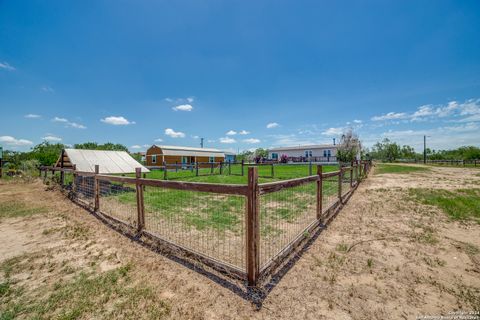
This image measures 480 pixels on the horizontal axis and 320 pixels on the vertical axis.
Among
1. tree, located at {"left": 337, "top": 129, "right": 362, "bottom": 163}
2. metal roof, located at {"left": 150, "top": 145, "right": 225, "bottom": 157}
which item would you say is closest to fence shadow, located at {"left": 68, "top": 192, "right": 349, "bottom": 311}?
tree, located at {"left": 337, "top": 129, "right": 362, "bottom": 163}

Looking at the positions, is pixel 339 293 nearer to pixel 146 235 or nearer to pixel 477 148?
pixel 146 235

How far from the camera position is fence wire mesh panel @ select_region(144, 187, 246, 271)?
3364mm

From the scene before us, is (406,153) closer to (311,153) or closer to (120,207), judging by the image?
(311,153)

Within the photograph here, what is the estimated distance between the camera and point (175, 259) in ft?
10.5

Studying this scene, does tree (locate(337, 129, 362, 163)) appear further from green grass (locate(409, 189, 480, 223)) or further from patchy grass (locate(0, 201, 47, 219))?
patchy grass (locate(0, 201, 47, 219))

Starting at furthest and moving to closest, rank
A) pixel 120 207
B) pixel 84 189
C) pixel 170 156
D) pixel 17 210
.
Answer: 1. pixel 170 156
2. pixel 84 189
3. pixel 120 207
4. pixel 17 210

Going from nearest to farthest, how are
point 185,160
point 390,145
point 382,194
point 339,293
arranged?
point 339,293, point 382,194, point 185,160, point 390,145

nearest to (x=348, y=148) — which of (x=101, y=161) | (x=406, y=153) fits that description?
(x=101, y=161)

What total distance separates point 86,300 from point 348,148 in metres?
19.6

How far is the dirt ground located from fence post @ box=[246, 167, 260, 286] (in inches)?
11.4

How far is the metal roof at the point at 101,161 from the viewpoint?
8.89m

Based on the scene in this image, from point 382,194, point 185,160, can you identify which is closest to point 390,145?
point 185,160

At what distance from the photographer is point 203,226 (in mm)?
4527

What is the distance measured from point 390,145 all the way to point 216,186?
75.2 metres
